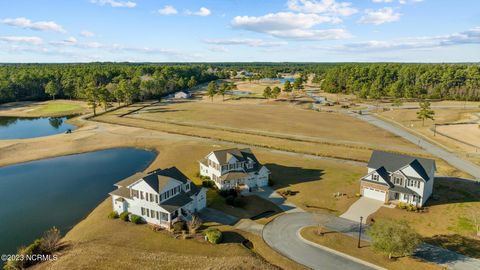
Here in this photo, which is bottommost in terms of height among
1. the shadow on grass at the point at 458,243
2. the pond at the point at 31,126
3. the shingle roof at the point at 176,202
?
the shadow on grass at the point at 458,243

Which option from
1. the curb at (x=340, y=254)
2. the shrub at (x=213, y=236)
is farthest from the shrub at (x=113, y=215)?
the curb at (x=340, y=254)

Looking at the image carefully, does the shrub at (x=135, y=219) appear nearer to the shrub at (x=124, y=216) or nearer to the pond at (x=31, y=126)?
the shrub at (x=124, y=216)

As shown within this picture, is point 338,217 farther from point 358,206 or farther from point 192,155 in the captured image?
point 192,155

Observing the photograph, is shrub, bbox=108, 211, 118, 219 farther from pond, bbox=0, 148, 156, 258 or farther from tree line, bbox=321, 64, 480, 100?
tree line, bbox=321, 64, 480, 100

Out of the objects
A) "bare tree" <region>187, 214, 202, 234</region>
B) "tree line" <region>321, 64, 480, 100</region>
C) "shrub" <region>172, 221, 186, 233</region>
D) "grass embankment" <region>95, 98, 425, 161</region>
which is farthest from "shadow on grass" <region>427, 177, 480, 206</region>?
"tree line" <region>321, 64, 480, 100</region>

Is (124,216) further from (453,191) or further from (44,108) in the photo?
(44,108)

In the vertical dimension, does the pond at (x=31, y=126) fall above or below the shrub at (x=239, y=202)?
above

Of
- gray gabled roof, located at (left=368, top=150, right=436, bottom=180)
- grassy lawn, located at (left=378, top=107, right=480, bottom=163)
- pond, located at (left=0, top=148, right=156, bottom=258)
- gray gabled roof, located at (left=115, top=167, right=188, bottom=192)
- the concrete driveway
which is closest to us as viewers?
gray gabled roof, located at (left=115, top=167, right=188, bottom=192)
